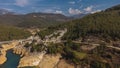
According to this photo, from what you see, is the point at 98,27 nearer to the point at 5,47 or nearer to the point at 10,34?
the point at 5,47

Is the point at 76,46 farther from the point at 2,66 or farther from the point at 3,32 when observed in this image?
the point at 3,32

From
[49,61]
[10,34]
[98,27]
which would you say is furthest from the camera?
[10,34]

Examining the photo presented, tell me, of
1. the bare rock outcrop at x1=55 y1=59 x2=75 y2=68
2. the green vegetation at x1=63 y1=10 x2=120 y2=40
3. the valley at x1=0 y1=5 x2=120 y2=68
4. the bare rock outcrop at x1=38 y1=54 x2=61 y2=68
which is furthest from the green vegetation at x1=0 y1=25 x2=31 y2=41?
the bare rock outcrop at x1=55 y1=59 x2=75 y2=68

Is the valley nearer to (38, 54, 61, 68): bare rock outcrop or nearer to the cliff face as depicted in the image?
(38, 54, 61, 68): bare rock outcrop

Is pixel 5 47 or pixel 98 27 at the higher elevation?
pixel 98 27

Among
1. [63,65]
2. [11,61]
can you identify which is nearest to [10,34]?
[11,61]

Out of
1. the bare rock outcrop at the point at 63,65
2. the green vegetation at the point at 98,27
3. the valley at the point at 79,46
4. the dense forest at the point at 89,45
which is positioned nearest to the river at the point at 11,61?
the valley at the point at 79,46

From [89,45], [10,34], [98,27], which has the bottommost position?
[10,34]

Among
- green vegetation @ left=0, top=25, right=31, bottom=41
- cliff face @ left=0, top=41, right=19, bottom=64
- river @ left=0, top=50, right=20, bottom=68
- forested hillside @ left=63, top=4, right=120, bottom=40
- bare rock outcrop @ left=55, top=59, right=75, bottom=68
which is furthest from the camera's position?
green vegetation @ left=0, top=25, right=31, bottom=41

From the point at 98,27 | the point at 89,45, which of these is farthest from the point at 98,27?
the point at 89,45

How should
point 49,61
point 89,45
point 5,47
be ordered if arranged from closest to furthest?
point 49,61
point 89,45
point 5,47

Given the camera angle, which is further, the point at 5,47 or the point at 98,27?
the point at 5,47

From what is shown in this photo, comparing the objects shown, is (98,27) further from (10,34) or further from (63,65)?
(10,34)
